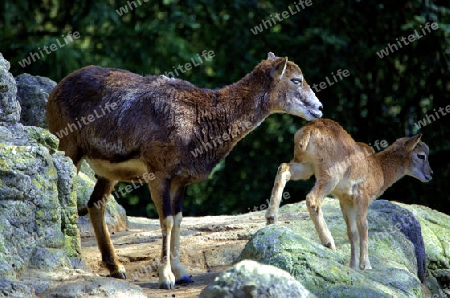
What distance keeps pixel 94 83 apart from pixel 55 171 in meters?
2.28

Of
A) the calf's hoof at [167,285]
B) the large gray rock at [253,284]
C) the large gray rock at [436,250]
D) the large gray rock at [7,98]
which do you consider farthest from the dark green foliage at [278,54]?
the large gray rock at [253,284]

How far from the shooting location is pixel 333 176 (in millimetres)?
9133

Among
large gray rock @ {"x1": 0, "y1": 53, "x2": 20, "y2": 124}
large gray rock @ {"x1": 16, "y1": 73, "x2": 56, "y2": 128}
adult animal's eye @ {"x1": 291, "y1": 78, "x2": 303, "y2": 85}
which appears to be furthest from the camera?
large gray rock @ {"x1": 16, "y1": 73, "x2": 56, "y2": 128}

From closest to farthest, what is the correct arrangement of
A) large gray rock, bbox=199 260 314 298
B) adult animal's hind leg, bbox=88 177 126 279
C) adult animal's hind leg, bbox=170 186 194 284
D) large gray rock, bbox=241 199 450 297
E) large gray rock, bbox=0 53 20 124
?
large gray rock, bbox=199 260 314 298
large gray rock, bbox=241 199 450 297
large gray rock, bbox=0 53 20 124
adult animal's hind leg, bbox=170 186 194 284
adult animal's hind leg, bbox=88 177 126 279

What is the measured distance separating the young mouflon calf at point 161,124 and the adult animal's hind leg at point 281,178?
66cm

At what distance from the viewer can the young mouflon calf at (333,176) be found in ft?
29.3

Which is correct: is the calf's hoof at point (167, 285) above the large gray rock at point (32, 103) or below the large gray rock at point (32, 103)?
below

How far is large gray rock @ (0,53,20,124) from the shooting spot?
7.52 metres

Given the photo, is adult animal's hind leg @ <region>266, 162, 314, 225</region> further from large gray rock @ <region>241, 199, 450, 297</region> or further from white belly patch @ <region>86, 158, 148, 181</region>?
white belly patch @ <region>86, 158, 148, 181</region>

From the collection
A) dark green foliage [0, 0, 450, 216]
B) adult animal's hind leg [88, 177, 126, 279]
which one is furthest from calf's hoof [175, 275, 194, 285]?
dark green foliage [0, 0, 450, 216]

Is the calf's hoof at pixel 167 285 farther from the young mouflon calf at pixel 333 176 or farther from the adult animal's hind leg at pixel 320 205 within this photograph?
the adult animal's hind leg at pixel 320 205

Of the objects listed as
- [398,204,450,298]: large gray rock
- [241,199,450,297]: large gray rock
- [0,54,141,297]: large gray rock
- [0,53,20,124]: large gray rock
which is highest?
[0,53,20,124]: large gray rock

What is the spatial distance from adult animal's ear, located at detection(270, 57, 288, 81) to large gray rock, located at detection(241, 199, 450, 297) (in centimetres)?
183

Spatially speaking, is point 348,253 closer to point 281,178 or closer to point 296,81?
point 281,178
